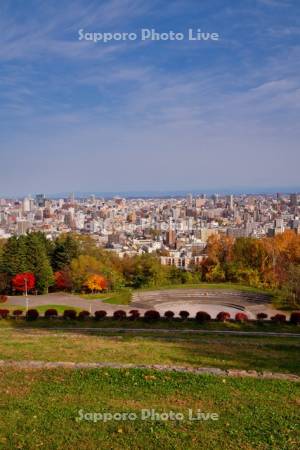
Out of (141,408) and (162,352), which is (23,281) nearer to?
(162,352)

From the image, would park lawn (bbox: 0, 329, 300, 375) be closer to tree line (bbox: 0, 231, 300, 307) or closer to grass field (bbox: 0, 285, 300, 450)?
grass field (bbox: 0, 285, 300, 450)

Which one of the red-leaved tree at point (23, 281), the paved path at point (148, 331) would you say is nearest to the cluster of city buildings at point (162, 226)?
the red-leaved tree at point (23, 281)

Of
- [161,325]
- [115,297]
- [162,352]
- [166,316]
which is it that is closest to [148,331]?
[161,325]

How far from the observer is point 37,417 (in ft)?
23.7

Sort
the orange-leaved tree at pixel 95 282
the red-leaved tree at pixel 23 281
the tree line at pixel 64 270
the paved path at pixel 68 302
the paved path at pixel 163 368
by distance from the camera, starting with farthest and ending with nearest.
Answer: the tree line at pixel 64 270 → the orange-leaved tree at pixel 95 282 → the red-leaved tree at pixel 23 281 → the paved path at pixel 68 302 → the paved path at pixel 163 368

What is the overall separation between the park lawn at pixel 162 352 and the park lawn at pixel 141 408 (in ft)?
5.62

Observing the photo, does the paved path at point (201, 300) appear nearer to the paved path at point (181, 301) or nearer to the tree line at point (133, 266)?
the paved path at point (181, 301)

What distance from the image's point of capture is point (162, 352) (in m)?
12.3

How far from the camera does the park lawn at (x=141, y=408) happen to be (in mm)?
6430

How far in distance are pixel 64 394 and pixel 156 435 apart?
232 centimetres

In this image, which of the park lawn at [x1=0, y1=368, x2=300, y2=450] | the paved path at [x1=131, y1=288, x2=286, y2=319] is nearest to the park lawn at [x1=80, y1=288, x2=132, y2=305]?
the paved path at [x1=131, y1=288, x2=286, y2=319]

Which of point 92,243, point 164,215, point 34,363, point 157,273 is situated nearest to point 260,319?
point 34,363

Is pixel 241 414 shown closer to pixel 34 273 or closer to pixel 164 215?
pixel 34 273

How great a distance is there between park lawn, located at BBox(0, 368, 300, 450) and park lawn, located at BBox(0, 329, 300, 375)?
1.71 m
